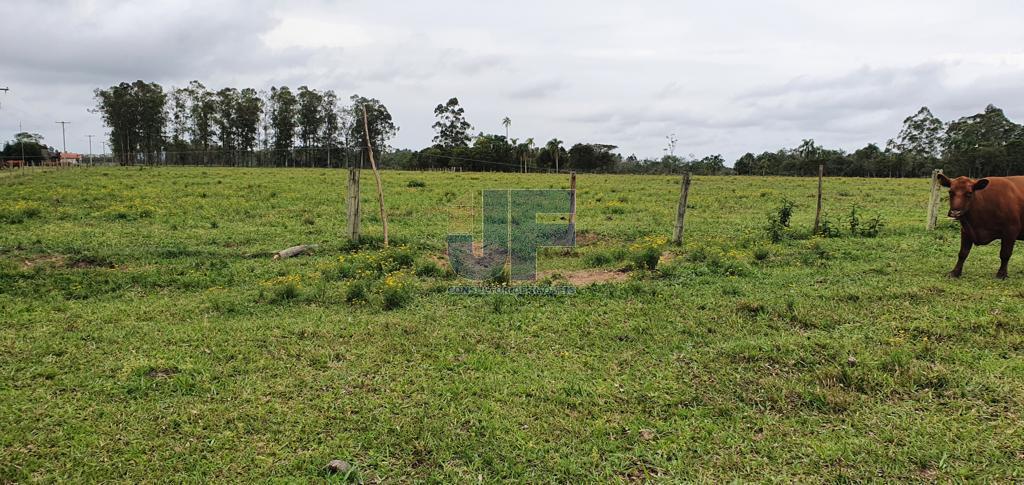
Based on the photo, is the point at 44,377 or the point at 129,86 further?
the point at 129,86

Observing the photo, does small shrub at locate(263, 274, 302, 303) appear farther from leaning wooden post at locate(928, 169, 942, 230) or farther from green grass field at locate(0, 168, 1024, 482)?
leaning wooden post at locate(928, 169, 942, 230)

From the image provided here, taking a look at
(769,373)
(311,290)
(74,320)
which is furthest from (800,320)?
(74,320)

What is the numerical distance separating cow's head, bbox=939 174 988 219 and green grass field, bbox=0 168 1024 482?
41.9 inches

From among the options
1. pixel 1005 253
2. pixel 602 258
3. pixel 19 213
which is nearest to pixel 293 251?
pixel 602 258

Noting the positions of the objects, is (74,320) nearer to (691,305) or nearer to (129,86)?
(691,305)

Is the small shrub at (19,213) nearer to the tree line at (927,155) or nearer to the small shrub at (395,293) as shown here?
the small shrub at (395,293)

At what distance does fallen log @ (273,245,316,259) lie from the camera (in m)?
10.1

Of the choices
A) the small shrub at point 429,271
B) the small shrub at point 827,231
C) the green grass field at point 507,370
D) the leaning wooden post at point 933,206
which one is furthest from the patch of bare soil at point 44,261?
the leaning wooden post at point 933,206

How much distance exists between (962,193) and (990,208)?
0.51 m

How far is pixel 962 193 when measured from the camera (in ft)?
25.3

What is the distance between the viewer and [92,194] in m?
18.6

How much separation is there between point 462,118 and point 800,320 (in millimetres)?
79894

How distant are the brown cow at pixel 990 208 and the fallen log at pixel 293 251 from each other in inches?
411

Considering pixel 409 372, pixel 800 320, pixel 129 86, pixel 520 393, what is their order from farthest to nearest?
1. pixel 129 86
2. pixel 800 320
3. pixel 409 372
4. pixel 520 393
